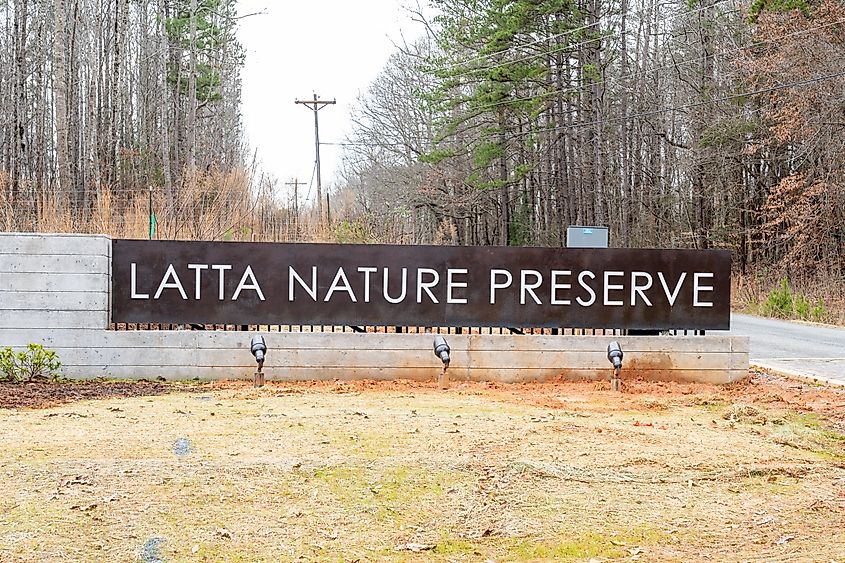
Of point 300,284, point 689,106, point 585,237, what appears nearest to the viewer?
point 300,284

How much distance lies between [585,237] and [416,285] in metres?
4.80

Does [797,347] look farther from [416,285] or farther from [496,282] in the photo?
[416,285]

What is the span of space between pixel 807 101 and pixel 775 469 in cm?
1964

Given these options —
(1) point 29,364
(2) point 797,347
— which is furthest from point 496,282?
(2) point 797,347

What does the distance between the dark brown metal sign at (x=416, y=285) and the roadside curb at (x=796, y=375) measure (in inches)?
45.4

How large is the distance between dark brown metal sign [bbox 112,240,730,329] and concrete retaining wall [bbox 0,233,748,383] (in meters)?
0.27

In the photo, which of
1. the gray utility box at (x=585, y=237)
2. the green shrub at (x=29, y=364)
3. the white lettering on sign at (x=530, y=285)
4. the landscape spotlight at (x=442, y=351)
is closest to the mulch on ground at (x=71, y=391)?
the green shrub at (x=29, y=364)

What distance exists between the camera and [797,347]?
15.5m

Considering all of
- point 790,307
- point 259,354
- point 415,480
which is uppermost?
point 790,307

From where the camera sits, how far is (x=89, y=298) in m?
10.8

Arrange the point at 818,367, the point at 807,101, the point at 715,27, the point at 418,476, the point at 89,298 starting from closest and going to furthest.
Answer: the point at 418,476 < the point at 89,298 < the point at 818,367 < the point at 807,101 < the point at 715,27

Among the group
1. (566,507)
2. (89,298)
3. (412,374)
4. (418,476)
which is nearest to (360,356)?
(412,374)

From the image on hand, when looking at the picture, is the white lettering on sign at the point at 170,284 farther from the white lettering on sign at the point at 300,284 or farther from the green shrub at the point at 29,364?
the green shrub at the point at 29,364

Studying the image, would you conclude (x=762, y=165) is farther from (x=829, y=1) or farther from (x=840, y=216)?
(x=829, y=1)
